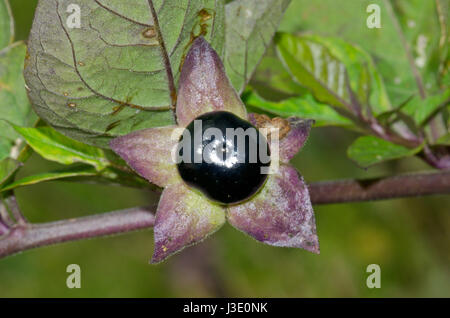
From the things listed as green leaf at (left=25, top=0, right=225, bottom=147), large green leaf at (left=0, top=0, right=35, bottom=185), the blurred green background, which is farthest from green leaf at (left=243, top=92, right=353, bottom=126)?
the blurred green background

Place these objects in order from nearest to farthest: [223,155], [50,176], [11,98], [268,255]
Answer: [223,155] → [50,176] → [11,98] → [268,255]

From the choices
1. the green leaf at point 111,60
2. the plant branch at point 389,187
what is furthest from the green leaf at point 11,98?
the plant branch at point 389,187

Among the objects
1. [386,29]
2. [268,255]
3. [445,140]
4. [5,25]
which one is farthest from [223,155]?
[268,255]

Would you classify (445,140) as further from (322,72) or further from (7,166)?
(7,166)

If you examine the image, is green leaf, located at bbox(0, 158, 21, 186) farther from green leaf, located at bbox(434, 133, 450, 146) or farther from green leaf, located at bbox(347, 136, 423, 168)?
green leaf, located at bbox(434, 133, 450, 146)

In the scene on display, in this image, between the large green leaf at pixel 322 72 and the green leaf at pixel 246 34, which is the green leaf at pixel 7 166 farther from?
the large green leaf at pixel 322 72
